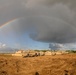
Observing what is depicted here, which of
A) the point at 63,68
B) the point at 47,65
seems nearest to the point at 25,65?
the point at 47,65

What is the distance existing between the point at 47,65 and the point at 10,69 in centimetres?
702

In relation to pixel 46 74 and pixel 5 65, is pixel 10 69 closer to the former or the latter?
pixel 5 65

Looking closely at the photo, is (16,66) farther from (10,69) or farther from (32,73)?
(32,73)

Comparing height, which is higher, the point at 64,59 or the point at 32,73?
the point at 64,59

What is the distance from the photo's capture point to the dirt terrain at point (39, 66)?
120 feet

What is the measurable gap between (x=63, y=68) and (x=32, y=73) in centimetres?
564

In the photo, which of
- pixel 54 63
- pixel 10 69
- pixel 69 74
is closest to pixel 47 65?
pixel 54 63

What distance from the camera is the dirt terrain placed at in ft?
120

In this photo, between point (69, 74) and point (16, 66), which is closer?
point (69, 74)

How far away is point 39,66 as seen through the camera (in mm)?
37500

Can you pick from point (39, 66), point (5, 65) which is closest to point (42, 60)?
point (39, 66)

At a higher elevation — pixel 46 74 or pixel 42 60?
pixel 42 60

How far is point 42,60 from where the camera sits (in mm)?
38188

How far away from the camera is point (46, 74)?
36.2 metres
